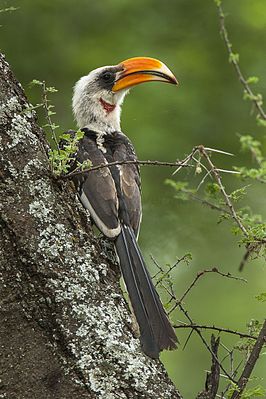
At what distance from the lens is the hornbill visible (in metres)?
3.02

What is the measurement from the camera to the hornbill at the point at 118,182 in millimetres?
3021

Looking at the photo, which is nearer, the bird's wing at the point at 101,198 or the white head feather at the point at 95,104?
the bird's wing at the point at 101,198

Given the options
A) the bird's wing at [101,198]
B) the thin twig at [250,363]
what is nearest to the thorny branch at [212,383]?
the thin twig at [250,363]

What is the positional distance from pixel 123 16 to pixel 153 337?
151 inches

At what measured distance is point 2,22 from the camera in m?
5.93

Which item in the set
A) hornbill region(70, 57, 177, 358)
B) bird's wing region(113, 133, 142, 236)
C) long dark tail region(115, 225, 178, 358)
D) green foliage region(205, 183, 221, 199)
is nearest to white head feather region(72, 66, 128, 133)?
hornbill region(70, 57, 177, 358)

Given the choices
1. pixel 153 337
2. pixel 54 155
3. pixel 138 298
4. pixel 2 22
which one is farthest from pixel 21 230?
pixel 2 22

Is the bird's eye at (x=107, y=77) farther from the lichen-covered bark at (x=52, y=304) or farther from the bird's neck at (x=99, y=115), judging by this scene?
the lichen-covered bark at (x=52, y=304)

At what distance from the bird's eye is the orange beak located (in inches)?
1.8

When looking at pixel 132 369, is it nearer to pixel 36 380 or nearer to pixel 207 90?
pixel 36 380

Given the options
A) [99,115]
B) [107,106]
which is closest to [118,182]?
[99,115]

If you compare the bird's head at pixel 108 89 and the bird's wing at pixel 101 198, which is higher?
the bird's head at pixel 108 89

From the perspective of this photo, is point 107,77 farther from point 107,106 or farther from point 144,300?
point 144,300

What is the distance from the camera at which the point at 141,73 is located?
505 cm
